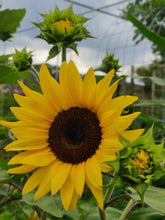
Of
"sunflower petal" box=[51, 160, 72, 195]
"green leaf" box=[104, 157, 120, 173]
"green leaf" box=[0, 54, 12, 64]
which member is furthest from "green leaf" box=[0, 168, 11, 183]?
"green leaf" box=[0, 54, 12, 64]

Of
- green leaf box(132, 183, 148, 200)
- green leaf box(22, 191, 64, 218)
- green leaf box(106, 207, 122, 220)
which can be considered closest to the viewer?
green leaf box(132, 183, 148, 200)

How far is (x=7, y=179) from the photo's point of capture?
473mm

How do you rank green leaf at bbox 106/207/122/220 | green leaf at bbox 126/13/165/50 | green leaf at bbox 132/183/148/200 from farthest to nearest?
green leaf at bbox 126/13/165/50 < green leaf at bbox 106/207/122/220 < green leaf at bbox 132/183/148/200

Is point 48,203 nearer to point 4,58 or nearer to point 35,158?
point 35,158

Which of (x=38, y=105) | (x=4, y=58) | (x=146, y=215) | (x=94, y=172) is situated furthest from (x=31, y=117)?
(x=4, y=58)

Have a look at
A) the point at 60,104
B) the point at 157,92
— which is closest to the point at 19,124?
the point at 60,104

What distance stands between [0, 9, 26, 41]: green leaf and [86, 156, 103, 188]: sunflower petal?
43 centimetres

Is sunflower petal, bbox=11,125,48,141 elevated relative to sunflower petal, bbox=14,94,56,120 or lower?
lower

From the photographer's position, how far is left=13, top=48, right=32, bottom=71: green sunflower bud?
49 cm

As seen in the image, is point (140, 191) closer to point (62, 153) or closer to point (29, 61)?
point (62, 153)

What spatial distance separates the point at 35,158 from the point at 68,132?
0.22ft

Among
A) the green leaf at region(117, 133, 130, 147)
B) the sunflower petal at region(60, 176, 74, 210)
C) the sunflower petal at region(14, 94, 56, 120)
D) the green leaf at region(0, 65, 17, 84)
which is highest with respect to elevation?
the green leaf at region(0, 65, 17, 84)

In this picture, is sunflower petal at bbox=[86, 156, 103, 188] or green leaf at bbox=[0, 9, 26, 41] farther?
green leaf at bbox=[0, 9, 26, 41]

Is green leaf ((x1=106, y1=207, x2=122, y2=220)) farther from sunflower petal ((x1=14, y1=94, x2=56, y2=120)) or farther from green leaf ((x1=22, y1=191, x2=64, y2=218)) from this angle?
sunflower petal ((x1=14, y1=94, x2=56, y2=120))
